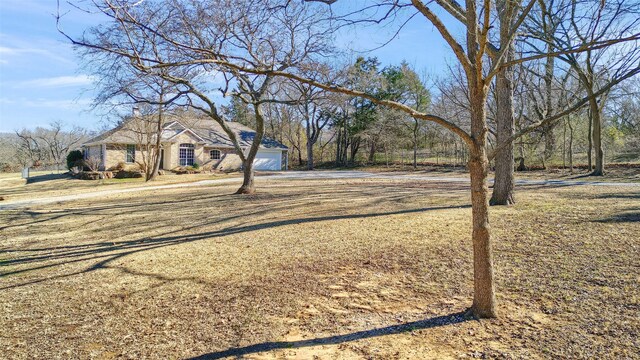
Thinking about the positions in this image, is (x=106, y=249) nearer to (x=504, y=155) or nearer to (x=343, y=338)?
(x=343, y=338)

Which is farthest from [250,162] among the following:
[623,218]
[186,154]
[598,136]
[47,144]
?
[47,144]

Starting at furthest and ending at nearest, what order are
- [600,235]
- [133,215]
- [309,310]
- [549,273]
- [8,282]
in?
[133,215]
[600,235]
[8,282]
[549,273]
[309,310]

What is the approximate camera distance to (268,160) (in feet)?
113

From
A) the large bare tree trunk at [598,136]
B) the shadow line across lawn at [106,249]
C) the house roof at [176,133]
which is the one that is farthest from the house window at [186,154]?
the large bare tree trunk at [598,136]

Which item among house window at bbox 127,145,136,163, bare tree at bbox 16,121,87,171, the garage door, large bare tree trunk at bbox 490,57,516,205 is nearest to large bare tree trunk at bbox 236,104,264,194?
large bare tree trunk at bbox 490,57,516,205

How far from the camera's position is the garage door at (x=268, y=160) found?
3374cm

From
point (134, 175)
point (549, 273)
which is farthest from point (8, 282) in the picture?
point (134, 175)

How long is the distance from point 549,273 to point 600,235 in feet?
5.44

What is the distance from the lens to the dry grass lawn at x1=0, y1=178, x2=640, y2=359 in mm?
3031

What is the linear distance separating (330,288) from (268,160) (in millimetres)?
30604

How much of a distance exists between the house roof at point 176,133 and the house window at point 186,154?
92 centimetres

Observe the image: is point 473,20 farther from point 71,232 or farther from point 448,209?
point 71,232

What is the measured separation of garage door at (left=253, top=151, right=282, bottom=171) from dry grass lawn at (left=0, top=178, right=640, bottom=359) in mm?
26032

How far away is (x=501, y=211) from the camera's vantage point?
7180 mm
